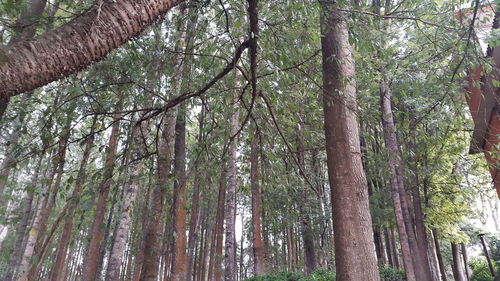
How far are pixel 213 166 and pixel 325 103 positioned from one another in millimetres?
1805

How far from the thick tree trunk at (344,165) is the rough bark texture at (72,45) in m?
1.63

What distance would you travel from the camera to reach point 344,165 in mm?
2529

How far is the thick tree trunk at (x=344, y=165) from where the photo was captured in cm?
230

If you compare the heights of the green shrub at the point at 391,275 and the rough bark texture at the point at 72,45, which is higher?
the rough bark texture at the point at 72,45

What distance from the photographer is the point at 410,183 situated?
457 inches

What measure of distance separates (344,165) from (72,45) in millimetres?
2034

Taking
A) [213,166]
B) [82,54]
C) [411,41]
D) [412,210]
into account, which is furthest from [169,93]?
[412,210]

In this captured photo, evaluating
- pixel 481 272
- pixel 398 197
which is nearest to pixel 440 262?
pixel 481 272

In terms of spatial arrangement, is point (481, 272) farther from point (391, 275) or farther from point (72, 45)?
point (72, 45)

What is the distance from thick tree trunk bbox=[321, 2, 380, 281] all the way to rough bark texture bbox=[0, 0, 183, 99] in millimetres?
1629

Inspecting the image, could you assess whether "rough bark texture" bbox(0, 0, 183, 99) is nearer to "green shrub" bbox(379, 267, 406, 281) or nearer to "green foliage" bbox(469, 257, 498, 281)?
"green shrub" bbox(379, 267, 406, 281)

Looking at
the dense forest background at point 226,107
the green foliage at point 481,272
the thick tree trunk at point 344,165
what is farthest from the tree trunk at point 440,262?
the thick tree trunk at point 344,165

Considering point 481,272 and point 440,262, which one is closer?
point 440,262

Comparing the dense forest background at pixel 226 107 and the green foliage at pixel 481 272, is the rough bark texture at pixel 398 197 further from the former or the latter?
the green foliage at pixel 481 272
